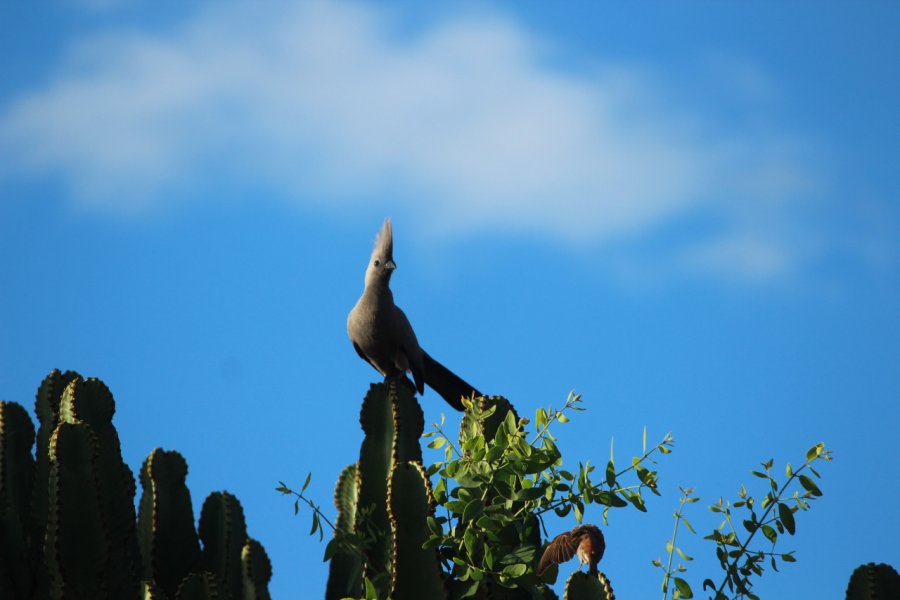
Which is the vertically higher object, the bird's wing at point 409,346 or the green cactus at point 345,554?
the bird's wing at point 409,346

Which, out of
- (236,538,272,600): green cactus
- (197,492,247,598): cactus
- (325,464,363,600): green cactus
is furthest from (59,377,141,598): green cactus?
(325,464,363,600): green cactus

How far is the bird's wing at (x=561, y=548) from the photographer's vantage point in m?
3.80

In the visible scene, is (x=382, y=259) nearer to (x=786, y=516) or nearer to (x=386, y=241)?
(x=386, y=241)

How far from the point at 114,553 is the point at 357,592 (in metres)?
1.16

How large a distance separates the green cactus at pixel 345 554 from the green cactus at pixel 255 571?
1.10 ft

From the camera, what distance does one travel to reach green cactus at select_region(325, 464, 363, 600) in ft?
15.1

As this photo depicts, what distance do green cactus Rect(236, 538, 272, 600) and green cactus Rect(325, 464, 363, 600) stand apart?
0.33m

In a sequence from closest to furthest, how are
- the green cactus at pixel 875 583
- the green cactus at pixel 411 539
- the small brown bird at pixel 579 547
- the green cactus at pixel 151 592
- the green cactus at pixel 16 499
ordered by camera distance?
1. the small brown bird at pixel 579 547
2. the green cactus at pixel 875 583
3. the green cactus at pixel 411 539
4. the green cactus at pixel 151 592
5. the green cactus at pixel 16 499

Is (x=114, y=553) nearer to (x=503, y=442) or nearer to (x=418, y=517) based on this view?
(x=418, y=517)

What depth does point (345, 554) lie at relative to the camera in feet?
16.0

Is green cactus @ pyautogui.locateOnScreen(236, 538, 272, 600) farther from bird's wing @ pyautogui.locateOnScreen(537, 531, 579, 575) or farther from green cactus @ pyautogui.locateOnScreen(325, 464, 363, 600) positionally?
bird's wing @ pyautogui.locateOnScreen(537, 531, 579, 575)

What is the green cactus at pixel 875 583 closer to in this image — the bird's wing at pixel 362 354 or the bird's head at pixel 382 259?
the bird's head at pixel 382 259

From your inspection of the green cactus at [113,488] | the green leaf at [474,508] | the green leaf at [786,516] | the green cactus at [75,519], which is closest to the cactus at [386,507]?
the green leaf at [474,508]

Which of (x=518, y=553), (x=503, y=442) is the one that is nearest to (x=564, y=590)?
(x=518, y=553)
